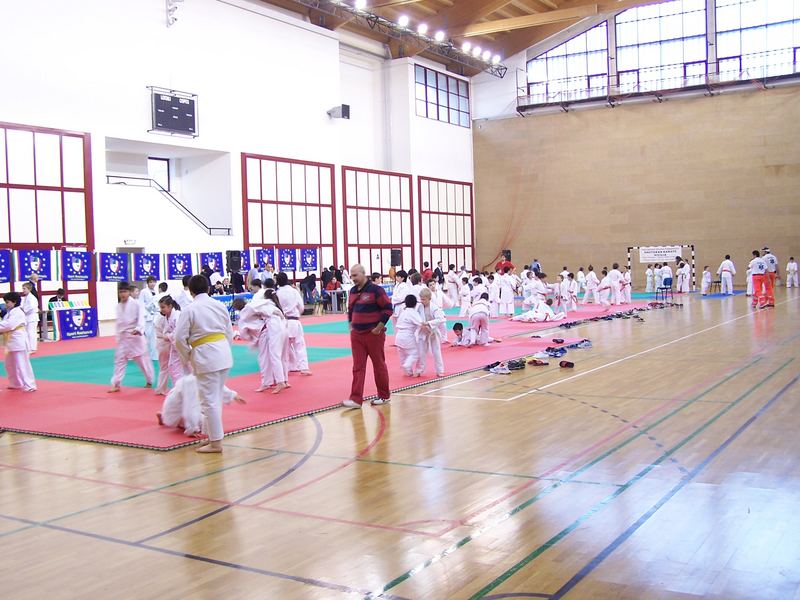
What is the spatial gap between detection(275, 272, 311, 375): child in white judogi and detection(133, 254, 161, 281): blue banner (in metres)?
11.7

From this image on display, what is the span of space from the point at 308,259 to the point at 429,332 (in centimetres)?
1816

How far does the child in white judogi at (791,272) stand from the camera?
107 feet

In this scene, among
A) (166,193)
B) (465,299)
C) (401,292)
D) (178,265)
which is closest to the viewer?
Answer: (401,292)

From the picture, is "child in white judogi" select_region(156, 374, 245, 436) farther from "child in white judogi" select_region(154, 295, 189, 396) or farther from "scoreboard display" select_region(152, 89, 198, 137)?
"scoreboard display" select_region(152, 89, 198, 137)

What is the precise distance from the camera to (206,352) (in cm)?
745

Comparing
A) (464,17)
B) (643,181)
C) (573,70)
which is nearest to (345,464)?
(464,17)

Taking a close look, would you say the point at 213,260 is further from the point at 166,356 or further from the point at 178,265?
the point at 166,356

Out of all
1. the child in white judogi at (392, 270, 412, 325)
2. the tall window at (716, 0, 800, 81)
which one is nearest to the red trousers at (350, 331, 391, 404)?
the child in white judogi at (392, 270, 412, 325)

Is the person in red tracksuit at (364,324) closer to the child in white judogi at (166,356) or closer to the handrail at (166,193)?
the child in white judogi at (166,356)

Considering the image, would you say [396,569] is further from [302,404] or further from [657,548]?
[302,404]

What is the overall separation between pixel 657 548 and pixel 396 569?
1.56m

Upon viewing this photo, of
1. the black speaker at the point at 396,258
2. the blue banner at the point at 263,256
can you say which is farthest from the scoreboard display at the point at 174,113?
the black speaker at the point at 396,258

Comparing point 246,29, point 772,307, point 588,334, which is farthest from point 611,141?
point 588,334

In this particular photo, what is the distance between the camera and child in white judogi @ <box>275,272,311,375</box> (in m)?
12.0
